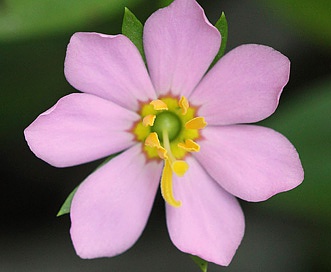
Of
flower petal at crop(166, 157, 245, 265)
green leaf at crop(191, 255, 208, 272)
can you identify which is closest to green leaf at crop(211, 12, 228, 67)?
flower petal at crop(166, 157, 245, 265)

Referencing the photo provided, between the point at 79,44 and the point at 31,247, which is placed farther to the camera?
the point at 31,247

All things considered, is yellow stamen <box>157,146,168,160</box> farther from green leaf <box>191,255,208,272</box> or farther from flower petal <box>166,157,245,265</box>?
green leaf <box>191,255,208,272</box>

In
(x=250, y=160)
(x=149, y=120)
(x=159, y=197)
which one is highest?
(x=149, y=120)

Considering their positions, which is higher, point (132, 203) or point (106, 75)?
point (106, 75)

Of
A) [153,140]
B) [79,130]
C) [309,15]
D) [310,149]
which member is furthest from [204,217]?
[309,15]

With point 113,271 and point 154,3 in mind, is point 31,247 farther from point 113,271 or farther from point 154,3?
point 154,3

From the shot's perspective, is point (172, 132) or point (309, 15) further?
point (309, 15)

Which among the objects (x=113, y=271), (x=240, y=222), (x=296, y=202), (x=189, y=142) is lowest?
(x=113, y=271)

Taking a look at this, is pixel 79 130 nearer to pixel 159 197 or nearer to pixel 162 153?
pixel 162 153

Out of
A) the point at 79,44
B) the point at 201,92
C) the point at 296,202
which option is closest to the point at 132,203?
the point at 201,92
